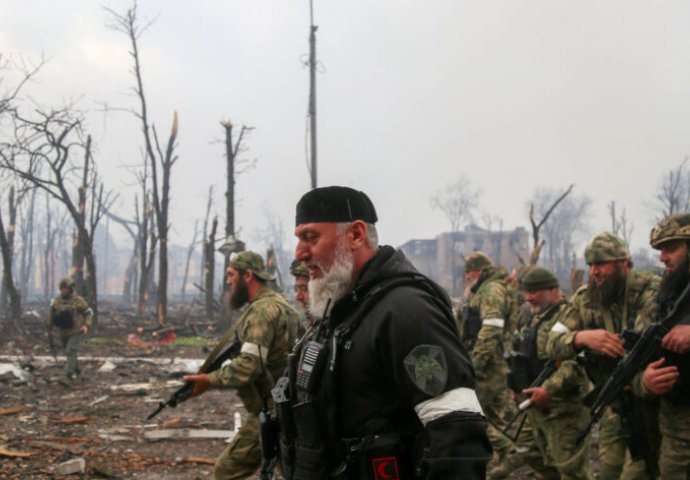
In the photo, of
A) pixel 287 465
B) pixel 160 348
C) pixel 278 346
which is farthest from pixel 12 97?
pixel 287 465

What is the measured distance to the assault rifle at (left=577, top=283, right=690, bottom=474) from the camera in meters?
3.59

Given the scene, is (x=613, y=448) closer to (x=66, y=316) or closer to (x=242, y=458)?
(x=242, y=458)

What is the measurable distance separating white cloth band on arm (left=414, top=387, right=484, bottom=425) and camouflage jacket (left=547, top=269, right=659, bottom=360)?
2.74 meters

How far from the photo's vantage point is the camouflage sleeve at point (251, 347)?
14.5 ft

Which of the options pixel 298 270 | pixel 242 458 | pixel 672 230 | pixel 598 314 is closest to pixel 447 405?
pixel 672 230

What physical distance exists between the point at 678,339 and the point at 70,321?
11302 mm

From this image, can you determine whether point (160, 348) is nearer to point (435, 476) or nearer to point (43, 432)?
point (43, 432)

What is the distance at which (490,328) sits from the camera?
21.0ft

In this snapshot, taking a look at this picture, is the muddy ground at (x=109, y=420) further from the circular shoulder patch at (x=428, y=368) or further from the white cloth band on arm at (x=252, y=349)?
the circular shoulder patch at (x=428, y=368)

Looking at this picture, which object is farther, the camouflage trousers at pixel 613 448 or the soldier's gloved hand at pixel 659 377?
the camouflage trousers at pixel 613 448

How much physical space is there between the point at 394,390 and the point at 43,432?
7397mm

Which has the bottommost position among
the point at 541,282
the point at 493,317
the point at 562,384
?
the point at 562,384

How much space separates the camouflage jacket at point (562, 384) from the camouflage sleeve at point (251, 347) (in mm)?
2201

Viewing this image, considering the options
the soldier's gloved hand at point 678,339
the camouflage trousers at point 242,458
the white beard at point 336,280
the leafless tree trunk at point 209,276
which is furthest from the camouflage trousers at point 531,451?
the leafless tree trunk at point 209,276
